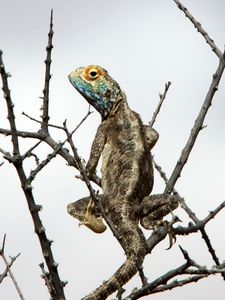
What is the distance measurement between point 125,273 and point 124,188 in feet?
6.14

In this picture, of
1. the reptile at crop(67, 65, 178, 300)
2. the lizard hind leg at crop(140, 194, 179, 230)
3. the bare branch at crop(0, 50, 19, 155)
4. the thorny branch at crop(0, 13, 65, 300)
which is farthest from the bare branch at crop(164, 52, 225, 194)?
the bare branch at crop(0, 50, 19, 155)

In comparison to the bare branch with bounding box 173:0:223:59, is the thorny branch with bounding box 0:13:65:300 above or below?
below

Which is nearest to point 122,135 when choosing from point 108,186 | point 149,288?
point 108,186

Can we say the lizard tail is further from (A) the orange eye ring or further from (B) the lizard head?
(A) the orange eye ring

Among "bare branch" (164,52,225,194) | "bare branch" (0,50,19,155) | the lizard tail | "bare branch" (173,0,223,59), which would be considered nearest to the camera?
"bare branch" (0,50,19,155)

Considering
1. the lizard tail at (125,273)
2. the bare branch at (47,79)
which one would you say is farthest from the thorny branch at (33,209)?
the bare branch at (47,79)

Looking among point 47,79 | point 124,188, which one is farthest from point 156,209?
point 47,79

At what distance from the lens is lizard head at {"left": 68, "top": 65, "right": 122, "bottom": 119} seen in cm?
1495

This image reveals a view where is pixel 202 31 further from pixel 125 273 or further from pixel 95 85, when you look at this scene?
pixel 125 273

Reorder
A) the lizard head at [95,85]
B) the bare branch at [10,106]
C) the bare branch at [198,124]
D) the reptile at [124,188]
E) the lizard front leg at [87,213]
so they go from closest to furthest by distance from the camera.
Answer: the bare branch at [10,106] → the reptile at [124,188] → the lizard front leg at [87,213] → the bare branch at [198,124] → the lizard head at [95,85]

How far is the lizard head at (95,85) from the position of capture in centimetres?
1495

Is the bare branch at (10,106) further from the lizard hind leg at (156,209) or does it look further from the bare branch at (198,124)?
the bare branch at (198,124)

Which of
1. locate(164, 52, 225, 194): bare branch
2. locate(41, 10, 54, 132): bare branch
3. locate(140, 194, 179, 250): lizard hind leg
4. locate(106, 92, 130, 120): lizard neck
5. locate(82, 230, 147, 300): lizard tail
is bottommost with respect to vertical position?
locate(82, 230, 147, 300): lizard tail

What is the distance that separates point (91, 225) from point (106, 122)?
2803mm
